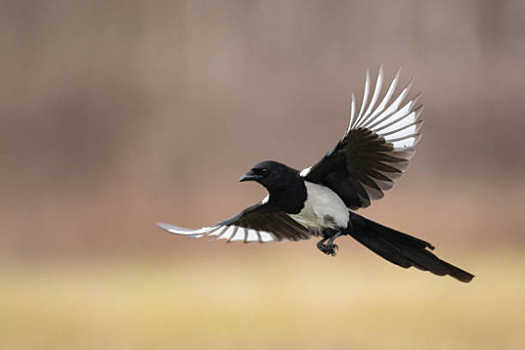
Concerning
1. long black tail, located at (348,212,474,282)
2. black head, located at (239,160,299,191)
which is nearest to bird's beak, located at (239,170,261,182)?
A: black head, located at (239,160,299,191)

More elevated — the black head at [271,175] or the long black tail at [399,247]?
the black head at [271,175]

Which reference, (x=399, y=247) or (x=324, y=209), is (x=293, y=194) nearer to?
(x=324, y=209)

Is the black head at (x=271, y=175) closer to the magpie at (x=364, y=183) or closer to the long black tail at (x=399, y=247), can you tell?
the magpie at (x=364, y=183)

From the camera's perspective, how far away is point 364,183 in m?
0.93

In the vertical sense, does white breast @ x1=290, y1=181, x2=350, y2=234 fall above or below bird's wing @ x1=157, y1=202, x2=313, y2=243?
above

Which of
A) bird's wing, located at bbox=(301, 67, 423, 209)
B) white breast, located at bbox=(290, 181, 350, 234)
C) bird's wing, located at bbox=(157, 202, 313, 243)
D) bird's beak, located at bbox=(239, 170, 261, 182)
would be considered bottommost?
bird's wing, located at bbox=(157, 202, 313, 243)

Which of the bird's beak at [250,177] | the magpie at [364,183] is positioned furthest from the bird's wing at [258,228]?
the bird's beak at [250,177]

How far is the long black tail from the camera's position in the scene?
2.91ft

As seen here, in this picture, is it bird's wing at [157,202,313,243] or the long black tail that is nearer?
the long black tail

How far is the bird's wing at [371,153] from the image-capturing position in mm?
879

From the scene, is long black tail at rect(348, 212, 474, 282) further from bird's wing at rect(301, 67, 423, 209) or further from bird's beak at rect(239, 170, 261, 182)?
bird's beak at rect(239, 170, 261, 182)

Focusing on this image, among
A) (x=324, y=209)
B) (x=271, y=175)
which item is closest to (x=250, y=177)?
(x=271, y=175)

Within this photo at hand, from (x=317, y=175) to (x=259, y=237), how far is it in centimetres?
21

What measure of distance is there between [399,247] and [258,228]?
0.87 ft
